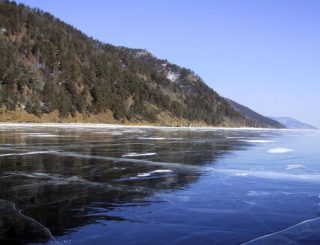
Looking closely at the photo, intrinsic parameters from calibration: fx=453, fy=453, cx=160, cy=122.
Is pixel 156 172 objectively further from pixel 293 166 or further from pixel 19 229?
pixel 19 229

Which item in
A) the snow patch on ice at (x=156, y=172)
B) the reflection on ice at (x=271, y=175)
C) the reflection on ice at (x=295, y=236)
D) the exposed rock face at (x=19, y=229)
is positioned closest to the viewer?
the exposed rock face at (x=19, y=229)

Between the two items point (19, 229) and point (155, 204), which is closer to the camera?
point (19, 229)

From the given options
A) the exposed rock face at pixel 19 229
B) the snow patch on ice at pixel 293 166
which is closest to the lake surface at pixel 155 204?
the exposed rock face at pixel 19 229

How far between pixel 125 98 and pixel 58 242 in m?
113

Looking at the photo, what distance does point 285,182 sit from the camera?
12.9 meters

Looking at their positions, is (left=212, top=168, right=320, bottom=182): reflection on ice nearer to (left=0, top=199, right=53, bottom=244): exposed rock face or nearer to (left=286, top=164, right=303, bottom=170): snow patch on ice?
(left=286, top=164, right=303, bottom=170): snow patch on ice

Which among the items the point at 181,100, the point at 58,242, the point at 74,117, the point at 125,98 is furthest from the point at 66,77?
the point at 58,242

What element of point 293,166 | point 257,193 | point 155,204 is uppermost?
point 293,166

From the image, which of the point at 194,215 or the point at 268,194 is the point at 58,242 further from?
the point at 268,194

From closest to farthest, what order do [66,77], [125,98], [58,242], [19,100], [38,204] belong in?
[58,242] → [38,204] → [19,100] → [66,77] → [125,98]

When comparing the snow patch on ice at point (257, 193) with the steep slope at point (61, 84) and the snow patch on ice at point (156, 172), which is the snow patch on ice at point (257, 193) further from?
the steep slope at point (61, 84)

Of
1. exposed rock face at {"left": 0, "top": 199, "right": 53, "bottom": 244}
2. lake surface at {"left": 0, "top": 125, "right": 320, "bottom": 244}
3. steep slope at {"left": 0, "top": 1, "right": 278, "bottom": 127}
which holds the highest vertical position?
steep slope at {"left": 0, "top": 1, "right": 278, "bottom": 127}

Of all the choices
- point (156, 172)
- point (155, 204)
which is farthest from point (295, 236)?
point (156, 172)

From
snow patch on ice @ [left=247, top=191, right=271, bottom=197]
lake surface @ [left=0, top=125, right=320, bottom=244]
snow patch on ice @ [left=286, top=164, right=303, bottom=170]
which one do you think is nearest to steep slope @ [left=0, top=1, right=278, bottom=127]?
snow patch on ice @ [left=286, top=164, right=303, bottom=170]
